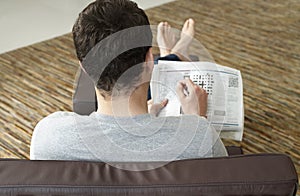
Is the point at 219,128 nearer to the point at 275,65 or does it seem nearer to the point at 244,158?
the point at 244,158

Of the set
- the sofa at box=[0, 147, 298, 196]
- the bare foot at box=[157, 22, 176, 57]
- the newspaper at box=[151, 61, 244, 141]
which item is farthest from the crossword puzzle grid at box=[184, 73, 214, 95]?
the sofa at box=[0, 147, 298, 196]

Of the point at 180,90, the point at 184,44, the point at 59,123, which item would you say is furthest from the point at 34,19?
the point at 59,123

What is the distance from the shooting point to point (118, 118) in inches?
44.1

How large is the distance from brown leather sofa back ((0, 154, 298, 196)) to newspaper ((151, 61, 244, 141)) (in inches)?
32.1

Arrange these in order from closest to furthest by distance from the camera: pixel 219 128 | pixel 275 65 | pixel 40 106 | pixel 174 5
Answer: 1. pixel 219 128
2. pixel 40 106
3. pixel 275 65
4. pixel 174 5

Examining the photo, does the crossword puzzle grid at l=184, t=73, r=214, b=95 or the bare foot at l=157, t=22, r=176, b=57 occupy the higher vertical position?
the crossword puzzle grid at l=184, t=73, r=214, b=95

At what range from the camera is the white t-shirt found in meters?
1.10

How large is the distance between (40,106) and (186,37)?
0.83 metres

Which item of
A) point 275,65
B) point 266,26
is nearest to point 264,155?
point 275,65

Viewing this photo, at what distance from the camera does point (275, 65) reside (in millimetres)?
2889

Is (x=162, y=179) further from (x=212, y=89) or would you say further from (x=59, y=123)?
(x=212, y=89)

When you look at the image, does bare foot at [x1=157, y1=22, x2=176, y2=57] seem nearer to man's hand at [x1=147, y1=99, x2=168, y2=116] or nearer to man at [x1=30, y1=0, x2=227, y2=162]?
man's hand at [x1=147, y1=99, x2=168, y2=116]

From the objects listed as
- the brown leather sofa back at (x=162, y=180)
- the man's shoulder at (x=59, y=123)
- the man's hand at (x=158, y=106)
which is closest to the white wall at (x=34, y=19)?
the man's hand at (x=158, y=106)

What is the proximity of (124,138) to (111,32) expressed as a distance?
0.77 feet
